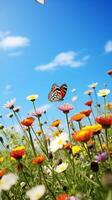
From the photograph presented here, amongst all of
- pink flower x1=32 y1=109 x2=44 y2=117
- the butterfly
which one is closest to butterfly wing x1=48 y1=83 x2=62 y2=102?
the butterfly

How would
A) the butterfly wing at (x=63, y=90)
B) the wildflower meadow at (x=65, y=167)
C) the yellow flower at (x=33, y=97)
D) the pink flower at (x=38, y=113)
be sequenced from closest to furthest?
the wildflower meadow at (x=65, y=167)
the pink flower at (x=38, y=113)
the yellow flower at (x=33, y=97)
the butterfly wing at (x=63, y=90)

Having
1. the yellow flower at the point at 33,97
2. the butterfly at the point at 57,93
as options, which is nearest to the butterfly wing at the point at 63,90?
the butterfly at the point at 57,93

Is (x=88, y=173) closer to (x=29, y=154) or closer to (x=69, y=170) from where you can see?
(x=69, y=170)

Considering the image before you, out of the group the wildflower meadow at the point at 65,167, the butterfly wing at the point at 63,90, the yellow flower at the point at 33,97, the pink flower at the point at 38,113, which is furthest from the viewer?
the butterfly wing at the point at 63,90

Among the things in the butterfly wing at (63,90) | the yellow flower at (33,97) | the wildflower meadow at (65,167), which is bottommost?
the wildflower meadow at (65,167)

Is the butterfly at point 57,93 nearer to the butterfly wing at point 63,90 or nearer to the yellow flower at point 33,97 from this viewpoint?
the butterfly wing at point 63,90

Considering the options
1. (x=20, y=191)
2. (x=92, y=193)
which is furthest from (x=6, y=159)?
(x=92, y=193)

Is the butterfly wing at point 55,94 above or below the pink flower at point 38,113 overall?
above

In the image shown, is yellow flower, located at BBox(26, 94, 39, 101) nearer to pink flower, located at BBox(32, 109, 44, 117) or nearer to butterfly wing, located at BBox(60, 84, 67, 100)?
pink flower, located at BBox(32, 109, 44, 117)

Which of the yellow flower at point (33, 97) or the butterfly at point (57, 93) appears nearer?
→ the yellow flower at point (33, 97)
